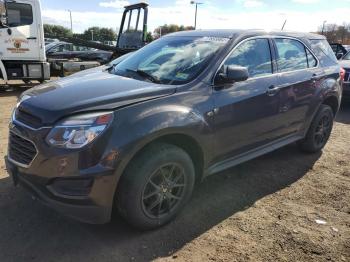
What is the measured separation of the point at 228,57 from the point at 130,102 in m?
1.33

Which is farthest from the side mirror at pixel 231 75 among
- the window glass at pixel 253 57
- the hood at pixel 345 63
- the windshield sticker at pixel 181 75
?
the hood at pixel 345 63

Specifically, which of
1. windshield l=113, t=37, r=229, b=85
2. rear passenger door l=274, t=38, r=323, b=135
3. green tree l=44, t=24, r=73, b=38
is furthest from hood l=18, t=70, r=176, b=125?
green tree l=44, t=24, r=73, b=38

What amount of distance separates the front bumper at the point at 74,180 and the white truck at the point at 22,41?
28.1 feet

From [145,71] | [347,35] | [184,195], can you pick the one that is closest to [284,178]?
[184,195]

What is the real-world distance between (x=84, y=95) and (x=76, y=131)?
1.52 feet

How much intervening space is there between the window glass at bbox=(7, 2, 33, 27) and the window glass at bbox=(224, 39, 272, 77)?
8.35 metres

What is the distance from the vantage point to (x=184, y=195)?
142 inches

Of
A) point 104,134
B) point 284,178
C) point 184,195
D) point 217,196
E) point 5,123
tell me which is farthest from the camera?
point 5,123

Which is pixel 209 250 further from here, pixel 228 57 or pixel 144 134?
pixel 228 57

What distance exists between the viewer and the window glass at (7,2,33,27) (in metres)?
10.2

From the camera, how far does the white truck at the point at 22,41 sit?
33.7 feet

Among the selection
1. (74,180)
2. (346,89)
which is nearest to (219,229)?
→ (74,180)

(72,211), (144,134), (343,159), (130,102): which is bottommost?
(343,159)

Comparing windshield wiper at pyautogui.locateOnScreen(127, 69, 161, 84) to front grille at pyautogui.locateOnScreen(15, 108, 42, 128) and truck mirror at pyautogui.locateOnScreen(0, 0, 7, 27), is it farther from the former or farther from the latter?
truck mirror at pyautogui.locateOnScreen(0, 0, 7, 27)
